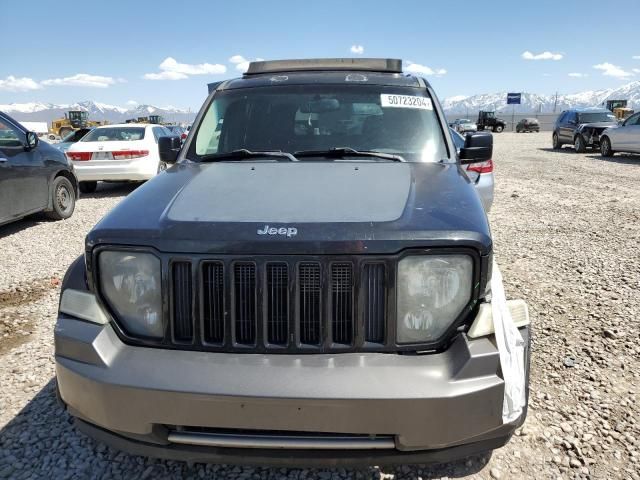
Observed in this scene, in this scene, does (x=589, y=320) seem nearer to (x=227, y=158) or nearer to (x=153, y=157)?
(x=227, y=158)

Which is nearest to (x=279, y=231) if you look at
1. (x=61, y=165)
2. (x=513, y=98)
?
(x=61, y=165)

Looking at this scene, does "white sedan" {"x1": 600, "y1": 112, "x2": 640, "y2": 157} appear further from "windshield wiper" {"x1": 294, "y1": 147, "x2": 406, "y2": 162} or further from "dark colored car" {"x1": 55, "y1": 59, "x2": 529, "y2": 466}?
"dark colored car" {"x1": 55, "y1": 59, "x2": 529, "y2": 466}

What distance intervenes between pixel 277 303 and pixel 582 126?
21.5 meters

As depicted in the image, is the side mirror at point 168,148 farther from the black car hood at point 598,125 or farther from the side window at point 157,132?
the black car hood at point 598,125

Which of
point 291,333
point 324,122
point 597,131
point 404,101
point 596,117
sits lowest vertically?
point 291,333

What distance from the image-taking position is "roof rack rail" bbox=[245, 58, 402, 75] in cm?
381

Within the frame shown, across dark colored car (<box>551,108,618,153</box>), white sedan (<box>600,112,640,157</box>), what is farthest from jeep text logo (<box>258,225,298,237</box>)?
dark colored car (<box>551,108,618,153</box>)

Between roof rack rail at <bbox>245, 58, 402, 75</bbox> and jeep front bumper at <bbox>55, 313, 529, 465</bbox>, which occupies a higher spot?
roof rack rail at <bbox>245, 58, 402, 75</bbox>

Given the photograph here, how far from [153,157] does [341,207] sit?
962 cm

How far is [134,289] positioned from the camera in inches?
80.2

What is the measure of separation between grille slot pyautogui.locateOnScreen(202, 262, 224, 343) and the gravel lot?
0.84 metres

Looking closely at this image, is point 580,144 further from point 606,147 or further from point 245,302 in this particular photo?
point 245,302

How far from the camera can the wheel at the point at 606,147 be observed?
17.4m

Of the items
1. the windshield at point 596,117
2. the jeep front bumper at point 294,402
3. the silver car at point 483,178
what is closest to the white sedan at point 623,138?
the windshield at point 596,117
